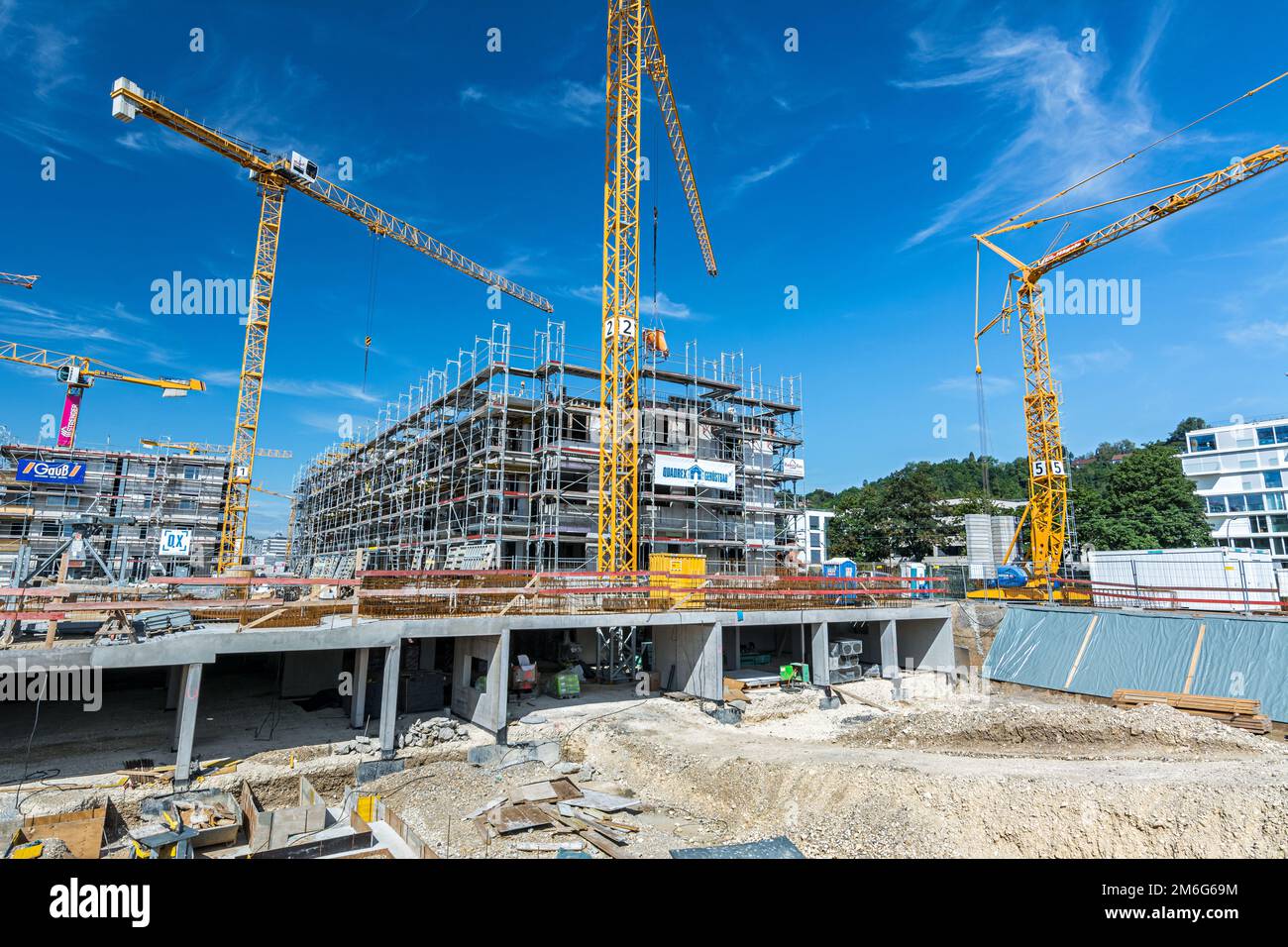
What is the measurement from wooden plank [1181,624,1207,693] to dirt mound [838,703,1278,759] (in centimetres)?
260

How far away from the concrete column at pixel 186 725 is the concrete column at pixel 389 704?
3.76 meters

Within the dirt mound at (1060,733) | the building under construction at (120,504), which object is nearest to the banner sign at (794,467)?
the dirt mound at (1060,733)

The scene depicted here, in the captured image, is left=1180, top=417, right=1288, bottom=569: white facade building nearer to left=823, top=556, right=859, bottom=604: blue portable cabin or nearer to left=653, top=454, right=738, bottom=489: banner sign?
left=823, top=556, right=859, bottom=604: blue portable cabin

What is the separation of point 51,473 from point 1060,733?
197 ft

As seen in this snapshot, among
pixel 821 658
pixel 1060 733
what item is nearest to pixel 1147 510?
pixel 821 658

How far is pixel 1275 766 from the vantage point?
521 inches

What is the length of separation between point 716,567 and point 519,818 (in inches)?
1007

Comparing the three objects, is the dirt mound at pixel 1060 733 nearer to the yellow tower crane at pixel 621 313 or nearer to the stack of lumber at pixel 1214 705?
the stack of lumber at pixel 1214 705

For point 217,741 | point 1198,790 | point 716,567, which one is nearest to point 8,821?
point 217,741

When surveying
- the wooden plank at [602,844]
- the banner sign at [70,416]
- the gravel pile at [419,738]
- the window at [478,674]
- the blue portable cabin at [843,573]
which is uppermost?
the banner sign at [70,416]

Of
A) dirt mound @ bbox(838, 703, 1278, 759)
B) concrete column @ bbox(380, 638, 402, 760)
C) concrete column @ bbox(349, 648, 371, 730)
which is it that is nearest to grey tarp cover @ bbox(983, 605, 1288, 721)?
dirt mound @ bbox(838, 703, 1278, 759)

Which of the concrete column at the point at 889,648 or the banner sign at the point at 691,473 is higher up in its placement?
the banner sign at the point at 691,473

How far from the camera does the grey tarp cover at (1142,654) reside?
19250 millimetres
